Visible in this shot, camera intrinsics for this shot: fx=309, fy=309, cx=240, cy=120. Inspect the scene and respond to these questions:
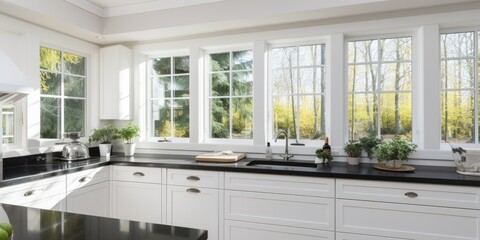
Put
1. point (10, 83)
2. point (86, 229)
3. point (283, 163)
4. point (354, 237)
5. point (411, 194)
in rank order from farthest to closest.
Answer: point (283, 163)
point (354, 237)
point (411, 194)
point (10, 83)
point (86, 229)

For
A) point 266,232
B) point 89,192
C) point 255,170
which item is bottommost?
point 266,232

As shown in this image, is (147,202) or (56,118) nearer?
(147,202)

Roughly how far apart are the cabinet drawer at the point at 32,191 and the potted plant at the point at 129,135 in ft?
3.03

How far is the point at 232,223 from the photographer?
2.65m

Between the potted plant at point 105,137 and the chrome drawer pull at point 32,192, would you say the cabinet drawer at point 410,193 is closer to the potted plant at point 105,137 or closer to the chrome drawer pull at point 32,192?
the chrome drawer pull at point 32,192

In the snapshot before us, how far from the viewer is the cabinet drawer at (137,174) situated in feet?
9.59

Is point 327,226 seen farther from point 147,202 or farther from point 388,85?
point 147,202

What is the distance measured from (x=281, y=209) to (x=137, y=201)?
1424 mm

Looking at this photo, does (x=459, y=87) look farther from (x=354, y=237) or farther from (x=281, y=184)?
(x=281, y=184)

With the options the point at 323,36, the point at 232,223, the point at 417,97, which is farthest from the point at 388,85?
the point at 232,223

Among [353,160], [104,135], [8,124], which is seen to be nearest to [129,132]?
[104,135]

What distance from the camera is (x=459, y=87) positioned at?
9.02 feet

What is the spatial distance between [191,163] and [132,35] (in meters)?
1.64

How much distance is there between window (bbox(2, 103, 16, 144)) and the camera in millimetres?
→ 2836
